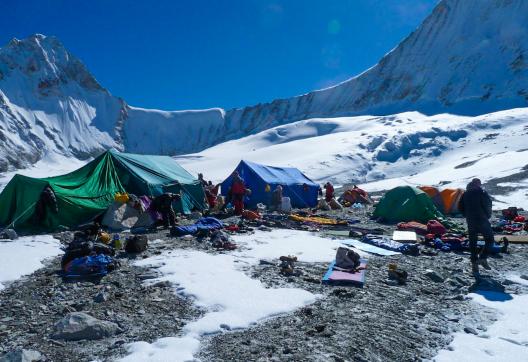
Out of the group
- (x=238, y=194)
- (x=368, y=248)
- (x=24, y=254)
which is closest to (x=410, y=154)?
(x=238, y=194)

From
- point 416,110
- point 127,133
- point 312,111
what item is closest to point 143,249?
point 416,110

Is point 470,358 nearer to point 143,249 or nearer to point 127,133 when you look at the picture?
point 143,249

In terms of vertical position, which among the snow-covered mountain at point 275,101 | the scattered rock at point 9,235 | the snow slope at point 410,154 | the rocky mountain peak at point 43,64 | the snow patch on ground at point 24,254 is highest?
the rocky mountain peak at point 43,64

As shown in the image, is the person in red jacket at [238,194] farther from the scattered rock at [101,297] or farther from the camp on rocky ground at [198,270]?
the scattered rock at [101,297]

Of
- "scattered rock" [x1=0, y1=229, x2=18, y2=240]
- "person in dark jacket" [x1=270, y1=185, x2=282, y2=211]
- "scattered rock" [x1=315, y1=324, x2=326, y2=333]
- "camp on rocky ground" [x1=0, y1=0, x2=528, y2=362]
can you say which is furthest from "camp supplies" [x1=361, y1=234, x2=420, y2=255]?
"scattered rock" [x1=0, y1=229, x2=18, y2=240]

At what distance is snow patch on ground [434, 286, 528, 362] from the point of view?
4.32 m

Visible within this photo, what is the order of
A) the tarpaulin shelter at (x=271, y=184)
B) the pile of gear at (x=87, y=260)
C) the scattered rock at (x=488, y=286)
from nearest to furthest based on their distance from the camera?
the scattered rock at (x=488, y=286) < the pile of gear at (x=87, y=260) < the tarpaulin shelter at (x=271, y=184)

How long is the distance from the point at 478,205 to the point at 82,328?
7409 millimetres

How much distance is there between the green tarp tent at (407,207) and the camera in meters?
15.0

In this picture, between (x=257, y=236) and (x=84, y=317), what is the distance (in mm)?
6979

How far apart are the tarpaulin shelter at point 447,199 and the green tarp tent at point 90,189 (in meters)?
10.4

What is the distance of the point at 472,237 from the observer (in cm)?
818

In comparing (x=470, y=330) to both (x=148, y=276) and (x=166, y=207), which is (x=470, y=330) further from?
(x=166, y=207)

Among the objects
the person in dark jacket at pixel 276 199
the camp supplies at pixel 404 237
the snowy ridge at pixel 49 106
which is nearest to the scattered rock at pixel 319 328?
the camp supplies at pixel 404 237
